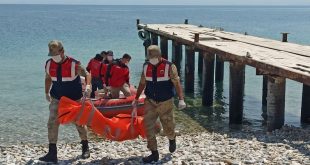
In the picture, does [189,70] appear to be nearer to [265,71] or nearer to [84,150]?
[265,71]

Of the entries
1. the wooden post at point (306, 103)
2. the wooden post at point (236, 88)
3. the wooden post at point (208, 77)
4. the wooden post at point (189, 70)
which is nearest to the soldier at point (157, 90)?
the wooden post at point (236, 88)

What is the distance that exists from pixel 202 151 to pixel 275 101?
3619 mm

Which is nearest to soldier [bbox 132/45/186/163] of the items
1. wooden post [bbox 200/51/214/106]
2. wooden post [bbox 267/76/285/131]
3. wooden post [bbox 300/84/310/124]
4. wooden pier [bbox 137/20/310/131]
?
wooden pier [bbox 137/20/310/131]

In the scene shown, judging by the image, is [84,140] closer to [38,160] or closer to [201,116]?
[38,160]

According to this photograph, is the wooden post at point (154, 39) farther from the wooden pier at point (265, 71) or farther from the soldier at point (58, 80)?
the soldier at point (58, 80)

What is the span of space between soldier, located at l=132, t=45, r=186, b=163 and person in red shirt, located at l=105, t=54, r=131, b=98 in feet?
16.5

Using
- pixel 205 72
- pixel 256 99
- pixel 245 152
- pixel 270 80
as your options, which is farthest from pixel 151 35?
pixel 245 152

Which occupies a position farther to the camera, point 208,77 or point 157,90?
point 208,77

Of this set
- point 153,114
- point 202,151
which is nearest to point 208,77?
point 202,151

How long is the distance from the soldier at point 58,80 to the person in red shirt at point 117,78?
16.0 feet

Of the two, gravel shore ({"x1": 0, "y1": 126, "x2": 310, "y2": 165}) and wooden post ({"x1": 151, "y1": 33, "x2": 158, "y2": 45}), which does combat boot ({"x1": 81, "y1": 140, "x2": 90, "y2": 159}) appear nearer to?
gravel shore ({"x1": 0, "y1": 126, "x2": 310, "y2": 165})

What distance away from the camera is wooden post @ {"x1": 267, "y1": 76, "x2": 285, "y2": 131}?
459 inches

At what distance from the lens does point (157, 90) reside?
26.1ft

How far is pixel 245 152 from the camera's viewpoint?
29.2 ft
